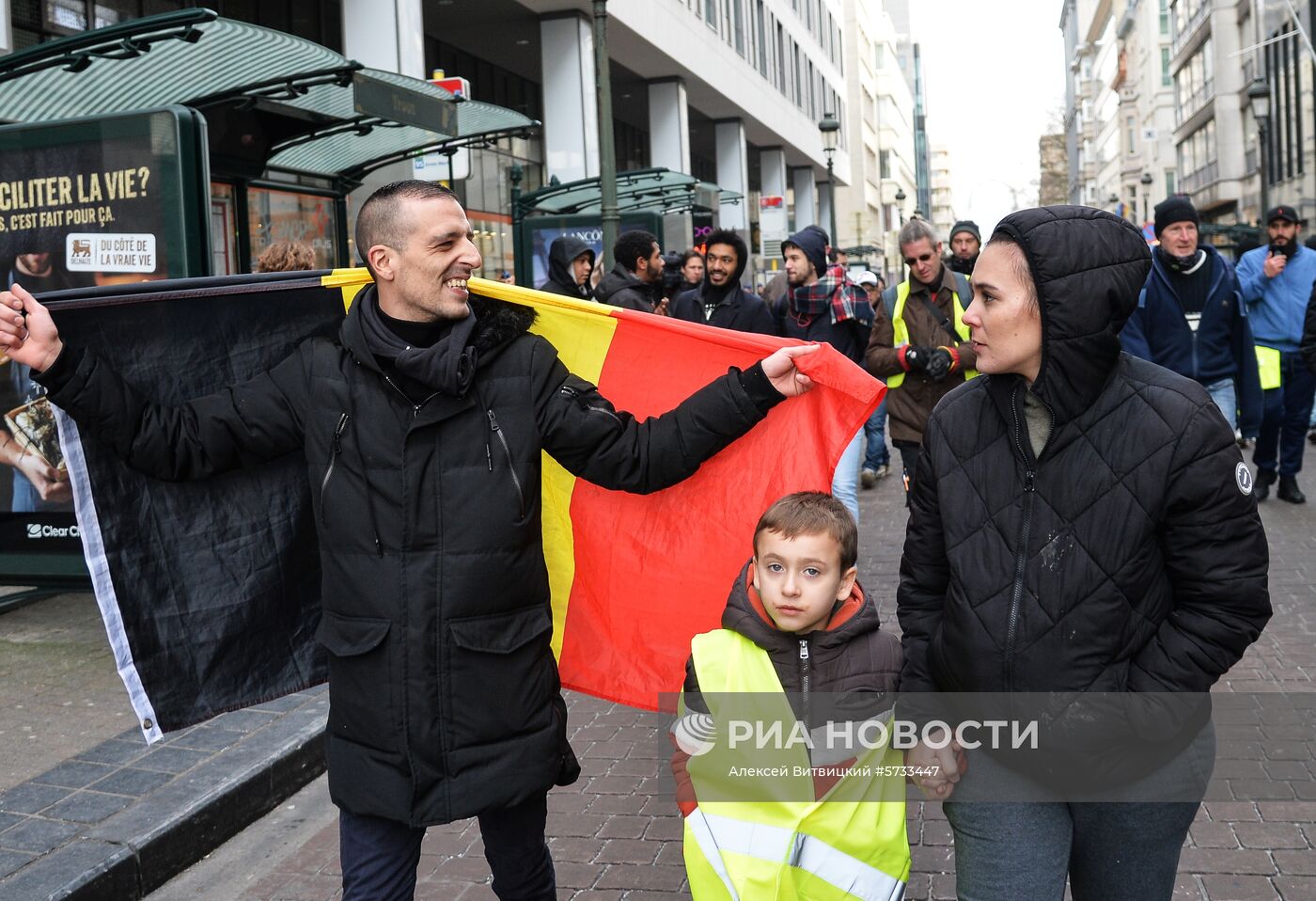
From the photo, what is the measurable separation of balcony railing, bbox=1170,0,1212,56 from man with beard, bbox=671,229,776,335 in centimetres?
5617

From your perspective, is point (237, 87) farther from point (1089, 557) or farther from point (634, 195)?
point (634, 195)

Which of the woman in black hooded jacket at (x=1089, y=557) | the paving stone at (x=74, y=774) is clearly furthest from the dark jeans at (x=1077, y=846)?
the paving stone at (x=74, y=774)

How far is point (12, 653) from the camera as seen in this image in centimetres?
703

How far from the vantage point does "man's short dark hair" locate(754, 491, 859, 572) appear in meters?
2.97

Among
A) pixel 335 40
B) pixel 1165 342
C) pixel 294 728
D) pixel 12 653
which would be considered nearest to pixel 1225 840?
pixel 294 728

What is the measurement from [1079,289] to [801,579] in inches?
34.0

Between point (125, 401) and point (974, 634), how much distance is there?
200cm

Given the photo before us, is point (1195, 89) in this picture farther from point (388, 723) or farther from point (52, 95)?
point (388, 723)

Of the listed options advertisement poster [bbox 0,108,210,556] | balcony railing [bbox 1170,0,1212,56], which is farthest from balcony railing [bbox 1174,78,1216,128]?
advertisement poster [bbox 0,108,210,556]

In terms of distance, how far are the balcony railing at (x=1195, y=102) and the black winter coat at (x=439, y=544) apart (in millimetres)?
61778

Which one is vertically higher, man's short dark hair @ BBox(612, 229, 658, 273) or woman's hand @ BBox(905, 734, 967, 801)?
man's short dark hair @ BBox(612, 229, 658, 273)

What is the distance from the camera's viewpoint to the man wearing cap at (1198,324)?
310 inches

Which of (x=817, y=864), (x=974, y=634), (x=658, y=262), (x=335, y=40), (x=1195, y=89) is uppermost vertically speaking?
(x=1195, y=89)

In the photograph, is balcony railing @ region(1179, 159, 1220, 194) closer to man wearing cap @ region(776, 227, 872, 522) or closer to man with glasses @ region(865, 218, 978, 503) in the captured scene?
man wearing cap @ region(776, 227, 872, 522)
